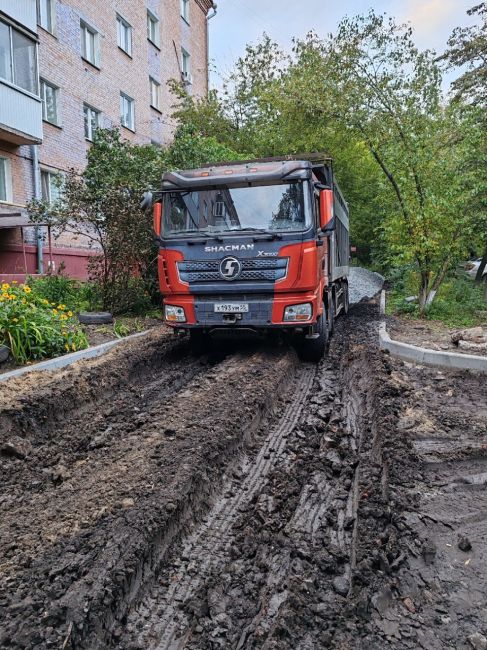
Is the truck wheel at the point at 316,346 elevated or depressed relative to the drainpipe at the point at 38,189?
depressed

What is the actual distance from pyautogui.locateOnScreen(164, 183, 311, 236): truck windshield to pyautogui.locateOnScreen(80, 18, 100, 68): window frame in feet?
46.3

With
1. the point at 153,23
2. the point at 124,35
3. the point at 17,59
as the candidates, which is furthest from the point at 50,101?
the point at 153,23

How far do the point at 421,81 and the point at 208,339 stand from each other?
956 centimetres

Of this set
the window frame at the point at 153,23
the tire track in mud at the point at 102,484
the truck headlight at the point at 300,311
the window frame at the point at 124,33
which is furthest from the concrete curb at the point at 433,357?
the window frame at the point at 153,23

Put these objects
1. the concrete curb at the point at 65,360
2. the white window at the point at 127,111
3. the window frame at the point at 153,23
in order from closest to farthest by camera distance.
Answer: the concrete curb at the point at 65,360
the white window at the point at 127,111
the window frame at the point at 153,23

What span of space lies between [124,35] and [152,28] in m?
3.39

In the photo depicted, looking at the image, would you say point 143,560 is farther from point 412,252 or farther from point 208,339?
point 412,252

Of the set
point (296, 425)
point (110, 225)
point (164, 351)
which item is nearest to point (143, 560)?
point (296, 425)

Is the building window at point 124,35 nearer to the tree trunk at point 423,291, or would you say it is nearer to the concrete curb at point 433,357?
the tree trunk at point 423,291

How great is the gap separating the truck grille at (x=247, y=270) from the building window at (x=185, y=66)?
23382mm

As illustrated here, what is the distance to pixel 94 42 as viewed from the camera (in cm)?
1873

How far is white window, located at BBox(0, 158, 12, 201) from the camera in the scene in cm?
1410

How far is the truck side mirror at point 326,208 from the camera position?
6820mm

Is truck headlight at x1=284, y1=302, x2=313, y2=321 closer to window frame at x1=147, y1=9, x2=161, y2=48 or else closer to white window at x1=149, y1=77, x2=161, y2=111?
white window at x1=149, y1=77, x2=161, y2=111
